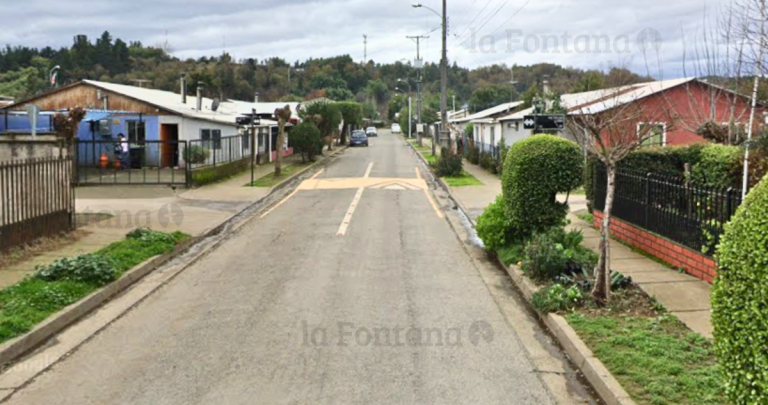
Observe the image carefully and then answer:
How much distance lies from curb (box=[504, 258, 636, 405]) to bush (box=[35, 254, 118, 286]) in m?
5.81

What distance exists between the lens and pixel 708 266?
9.78 meters

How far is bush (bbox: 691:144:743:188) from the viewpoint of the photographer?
13.5 metres

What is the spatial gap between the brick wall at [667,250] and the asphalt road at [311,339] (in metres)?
2.86

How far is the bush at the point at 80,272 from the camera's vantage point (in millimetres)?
9930

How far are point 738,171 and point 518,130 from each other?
18.4 meters

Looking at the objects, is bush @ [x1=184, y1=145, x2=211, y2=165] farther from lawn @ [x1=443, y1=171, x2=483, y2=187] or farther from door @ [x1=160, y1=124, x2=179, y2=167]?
lawn @ [x1=443, y1=171, x2=483, y2=187]

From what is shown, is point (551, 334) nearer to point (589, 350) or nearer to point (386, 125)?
point (589, 350)

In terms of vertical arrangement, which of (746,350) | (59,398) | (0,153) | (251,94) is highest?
(251,94)

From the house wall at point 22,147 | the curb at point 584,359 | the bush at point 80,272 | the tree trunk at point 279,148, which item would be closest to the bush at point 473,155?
the tree trunk at point 279,148

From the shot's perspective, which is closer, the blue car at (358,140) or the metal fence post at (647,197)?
the metal fence post at (647,197)

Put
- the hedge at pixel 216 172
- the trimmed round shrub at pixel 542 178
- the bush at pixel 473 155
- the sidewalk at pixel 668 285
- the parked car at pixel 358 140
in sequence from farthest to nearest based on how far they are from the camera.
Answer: the parked car at pixel 358 140 < the bush at pixel 473 155 < the hedge at pixel 216 172 < the trimmed round shrub at pixel 542 178 < the sidewalk at pixel 668 285

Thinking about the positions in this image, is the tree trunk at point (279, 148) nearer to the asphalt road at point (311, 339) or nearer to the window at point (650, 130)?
the asphalt road at point (311, 339)

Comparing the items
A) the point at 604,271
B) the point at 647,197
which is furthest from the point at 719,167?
the point at 604,271

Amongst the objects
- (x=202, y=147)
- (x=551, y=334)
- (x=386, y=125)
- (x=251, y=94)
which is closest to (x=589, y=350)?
(x=551, y=334)
